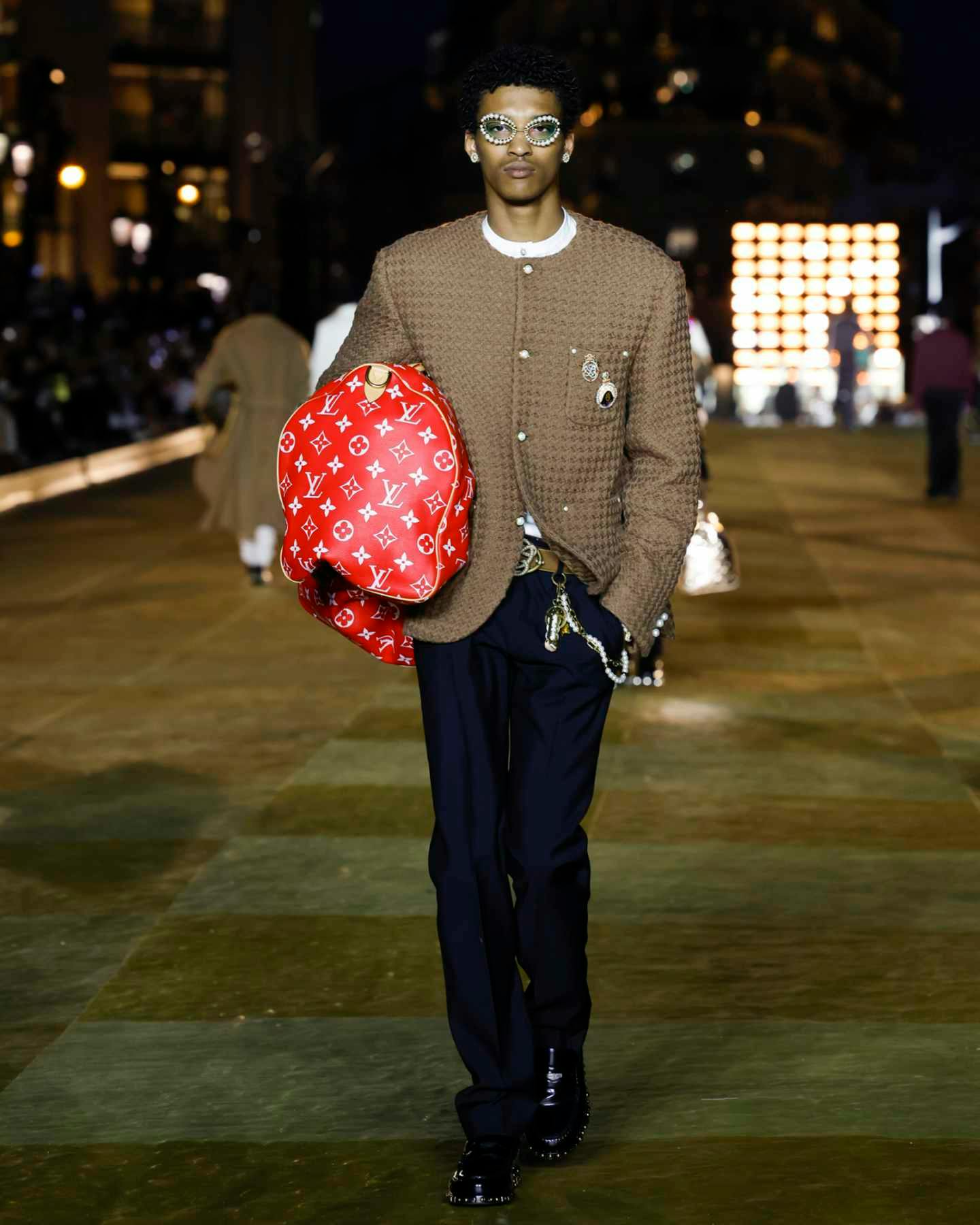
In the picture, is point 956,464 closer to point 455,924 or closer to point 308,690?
point 308,690

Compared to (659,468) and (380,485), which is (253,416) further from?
(380,485)

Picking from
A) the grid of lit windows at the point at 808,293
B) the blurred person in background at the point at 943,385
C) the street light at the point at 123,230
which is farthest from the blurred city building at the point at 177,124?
the blurred person in background at the point at 943,385

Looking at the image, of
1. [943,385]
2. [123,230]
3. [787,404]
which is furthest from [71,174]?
[943,385]

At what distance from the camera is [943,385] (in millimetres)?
23797

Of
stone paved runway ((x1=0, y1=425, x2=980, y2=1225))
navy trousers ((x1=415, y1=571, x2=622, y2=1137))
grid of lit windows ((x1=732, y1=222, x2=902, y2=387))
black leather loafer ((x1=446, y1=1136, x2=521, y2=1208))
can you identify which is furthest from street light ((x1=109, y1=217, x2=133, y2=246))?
black leather loafer ((x1=446, y1=1136, x2=521, y2=1208))

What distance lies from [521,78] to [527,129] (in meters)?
0.10

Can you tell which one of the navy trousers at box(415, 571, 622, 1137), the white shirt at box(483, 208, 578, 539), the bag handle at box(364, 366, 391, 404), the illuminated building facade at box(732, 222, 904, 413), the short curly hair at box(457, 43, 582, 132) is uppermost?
the short curly hair at box(457, 43, 582, 132)

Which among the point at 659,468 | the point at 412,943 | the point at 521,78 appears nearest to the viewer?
the point at 521,78

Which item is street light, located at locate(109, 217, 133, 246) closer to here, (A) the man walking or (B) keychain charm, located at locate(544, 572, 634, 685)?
(A) the man walking

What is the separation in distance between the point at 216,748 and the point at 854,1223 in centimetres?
534

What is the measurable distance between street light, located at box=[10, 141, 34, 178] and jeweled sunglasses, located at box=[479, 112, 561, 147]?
1213 inches

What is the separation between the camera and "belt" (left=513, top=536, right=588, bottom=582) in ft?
13.8

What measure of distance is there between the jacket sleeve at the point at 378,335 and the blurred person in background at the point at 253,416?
1030cm

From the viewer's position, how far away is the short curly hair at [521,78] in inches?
163
